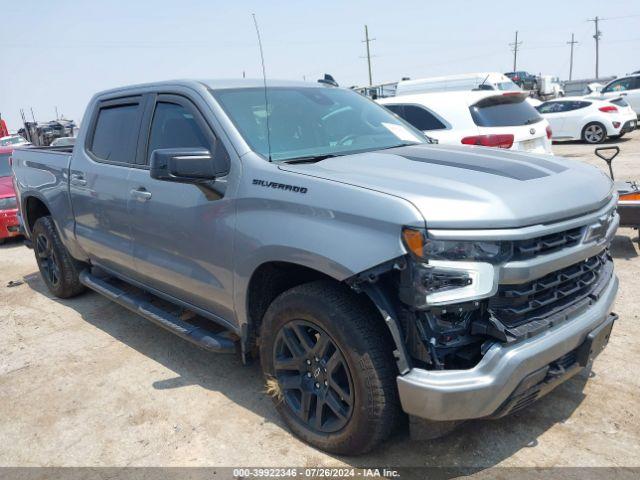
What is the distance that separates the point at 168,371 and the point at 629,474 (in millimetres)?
2865

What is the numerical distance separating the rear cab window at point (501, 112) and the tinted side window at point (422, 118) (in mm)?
486

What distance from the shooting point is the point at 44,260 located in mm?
5617

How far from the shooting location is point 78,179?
450cm

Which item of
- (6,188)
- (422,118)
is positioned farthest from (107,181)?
(6,188)

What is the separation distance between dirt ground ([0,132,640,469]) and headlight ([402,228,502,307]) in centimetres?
101

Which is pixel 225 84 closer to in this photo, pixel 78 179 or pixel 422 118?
pixel 78 179

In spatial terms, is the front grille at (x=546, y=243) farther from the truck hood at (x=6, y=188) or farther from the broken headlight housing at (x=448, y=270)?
the truck hood at (x=6, y=188)

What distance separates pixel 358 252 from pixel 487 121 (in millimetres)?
5285

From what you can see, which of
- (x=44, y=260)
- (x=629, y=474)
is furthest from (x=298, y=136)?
(x=44, y=260)

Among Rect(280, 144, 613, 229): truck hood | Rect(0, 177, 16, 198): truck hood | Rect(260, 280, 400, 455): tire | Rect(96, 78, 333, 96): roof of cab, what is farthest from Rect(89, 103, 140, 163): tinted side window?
Rect(0, 177, 16, 198): truck hood

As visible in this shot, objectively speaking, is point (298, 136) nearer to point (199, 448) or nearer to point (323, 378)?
point (323, 378)

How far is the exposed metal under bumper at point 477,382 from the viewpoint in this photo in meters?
2.21

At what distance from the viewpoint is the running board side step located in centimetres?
328

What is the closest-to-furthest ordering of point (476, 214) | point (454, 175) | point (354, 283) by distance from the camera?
point (476, 214) < point (354, 283) < point (454, 175)
